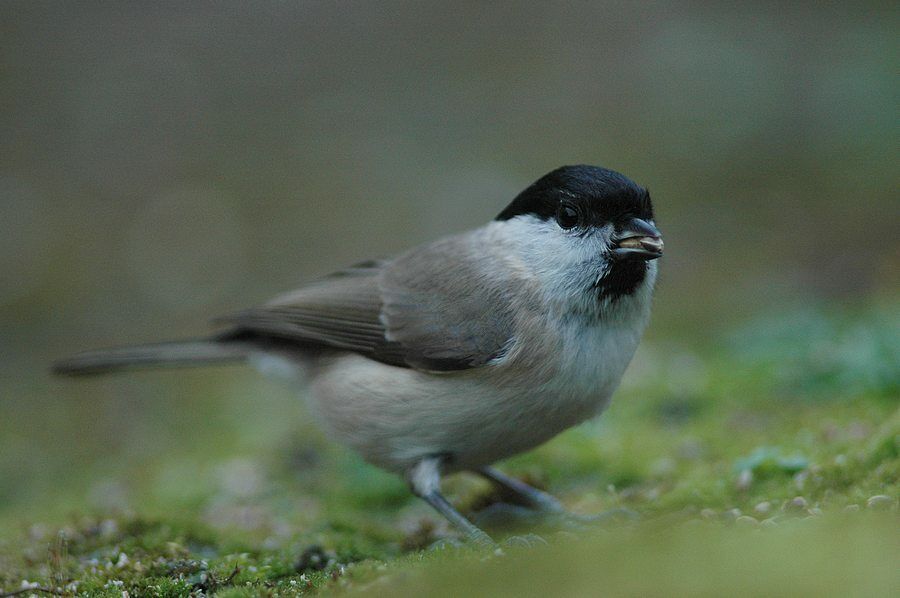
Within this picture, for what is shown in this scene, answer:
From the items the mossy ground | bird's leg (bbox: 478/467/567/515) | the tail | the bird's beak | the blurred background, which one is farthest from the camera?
the blurred background

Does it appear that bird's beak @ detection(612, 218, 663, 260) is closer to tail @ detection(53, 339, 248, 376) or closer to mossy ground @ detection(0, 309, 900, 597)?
mossy ground @ detection(0, 309, 900, 597)

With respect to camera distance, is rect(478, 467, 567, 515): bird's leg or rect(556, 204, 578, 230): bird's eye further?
rect(478, 467, 567, 515): bird's leg

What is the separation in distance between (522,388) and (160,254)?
7.86 meters

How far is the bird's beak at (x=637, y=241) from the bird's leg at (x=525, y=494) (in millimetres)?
1383

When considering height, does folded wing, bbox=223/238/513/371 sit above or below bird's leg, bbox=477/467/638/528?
above

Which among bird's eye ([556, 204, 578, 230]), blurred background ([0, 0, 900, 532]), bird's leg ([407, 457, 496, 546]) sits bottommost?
bird's leg ([407, 457, 496, 546])

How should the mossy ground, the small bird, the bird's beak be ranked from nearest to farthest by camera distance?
the mossy ground
the bird's beak
the small bird

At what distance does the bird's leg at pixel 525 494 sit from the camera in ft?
14.2

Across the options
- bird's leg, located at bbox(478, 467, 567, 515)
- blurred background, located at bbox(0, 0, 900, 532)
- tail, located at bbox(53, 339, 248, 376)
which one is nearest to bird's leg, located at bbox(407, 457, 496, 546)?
bird's leg, located at bbox(478, 467, 567, 515)

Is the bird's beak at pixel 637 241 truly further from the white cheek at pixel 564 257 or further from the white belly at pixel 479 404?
the white belly at pixel 479 404

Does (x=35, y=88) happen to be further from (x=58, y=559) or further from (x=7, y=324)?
(x=58, y=559)

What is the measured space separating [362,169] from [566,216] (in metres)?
8.75

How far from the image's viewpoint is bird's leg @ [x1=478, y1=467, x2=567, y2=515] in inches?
170

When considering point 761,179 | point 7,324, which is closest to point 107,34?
point 7,324
